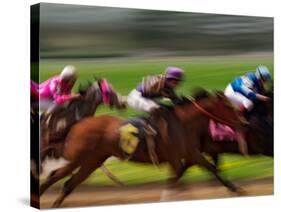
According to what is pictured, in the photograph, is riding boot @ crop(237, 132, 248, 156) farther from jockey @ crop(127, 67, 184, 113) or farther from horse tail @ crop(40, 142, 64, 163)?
horse tail @ crop(40, 142, 64, 163)

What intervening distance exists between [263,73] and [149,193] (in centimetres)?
182

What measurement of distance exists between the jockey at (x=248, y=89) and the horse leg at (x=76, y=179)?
1.65 meters

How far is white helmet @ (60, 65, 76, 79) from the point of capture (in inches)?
350

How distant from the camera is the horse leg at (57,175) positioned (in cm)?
885

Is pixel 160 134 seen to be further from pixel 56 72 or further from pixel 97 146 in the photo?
pixel 56 72

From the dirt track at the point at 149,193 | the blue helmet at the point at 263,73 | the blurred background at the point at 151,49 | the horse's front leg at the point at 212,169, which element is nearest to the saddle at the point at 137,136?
the blurred background at the point at 151,49

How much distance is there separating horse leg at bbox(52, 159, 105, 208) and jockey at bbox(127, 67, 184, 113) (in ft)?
2.26

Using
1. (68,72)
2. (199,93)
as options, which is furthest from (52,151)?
(199,93)

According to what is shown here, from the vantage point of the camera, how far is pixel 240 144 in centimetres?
985

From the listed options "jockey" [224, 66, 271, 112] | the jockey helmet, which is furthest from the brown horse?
the jockey helmet

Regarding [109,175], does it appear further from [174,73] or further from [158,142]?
[174,73]

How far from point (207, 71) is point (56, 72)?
167cm

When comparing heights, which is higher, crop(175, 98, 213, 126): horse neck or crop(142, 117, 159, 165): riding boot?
crop(175, 98, 213, 126): horse neck

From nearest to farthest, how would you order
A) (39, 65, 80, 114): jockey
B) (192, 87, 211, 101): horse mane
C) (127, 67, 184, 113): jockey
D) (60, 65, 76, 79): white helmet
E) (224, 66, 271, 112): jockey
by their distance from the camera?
(39, 65, 80, 114): jockey, (60, 65, 76, 79): white helmet, (127, 67, 184, 113): jockey, (192, 87, 211, 101): horse mane, (224, 66, 271, 112): jockey
